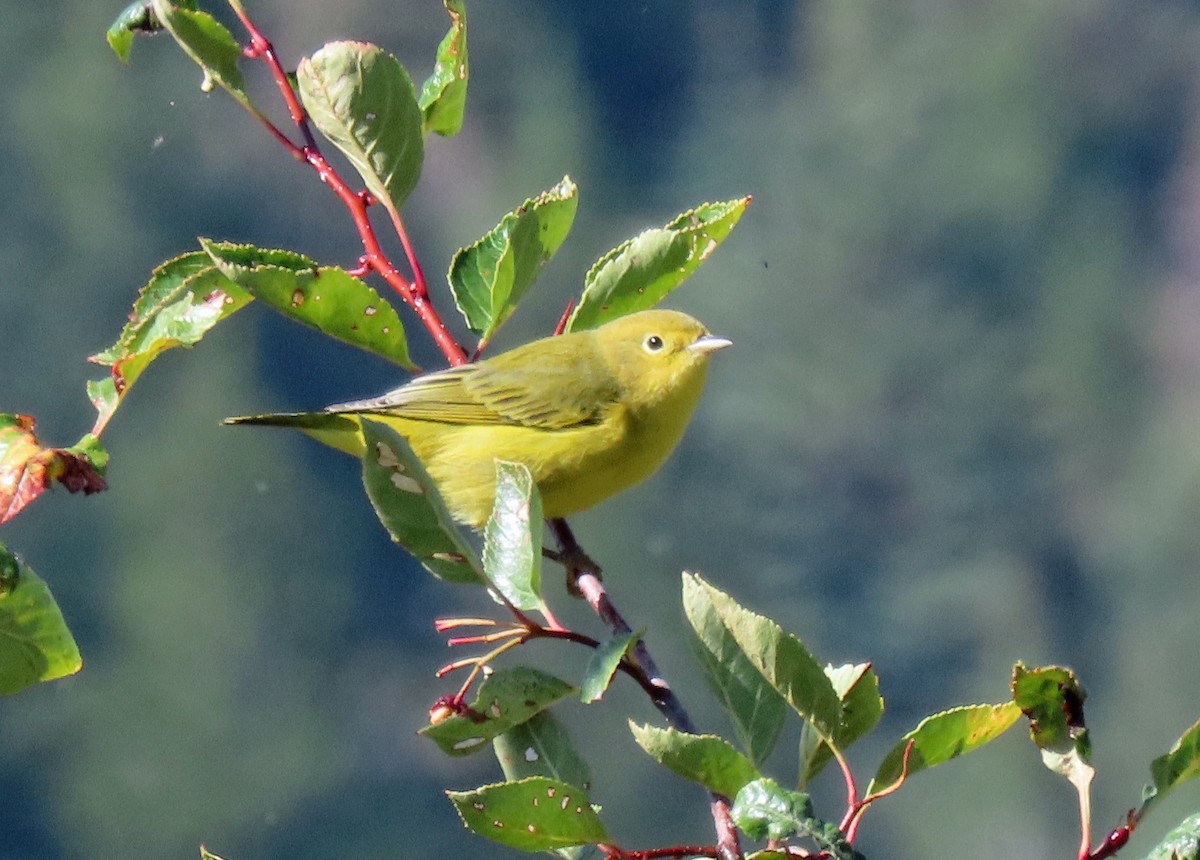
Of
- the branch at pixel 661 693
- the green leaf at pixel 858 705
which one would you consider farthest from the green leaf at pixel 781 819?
the green leaf at pixel 858 705

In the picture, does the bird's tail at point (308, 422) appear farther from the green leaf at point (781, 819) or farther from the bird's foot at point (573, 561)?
the green leaf at point (781, 819)

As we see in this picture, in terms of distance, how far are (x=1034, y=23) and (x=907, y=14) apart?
114cm

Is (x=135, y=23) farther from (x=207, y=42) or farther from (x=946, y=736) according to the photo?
(x=946, y=736)

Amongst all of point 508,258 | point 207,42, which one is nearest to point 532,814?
point 508,258

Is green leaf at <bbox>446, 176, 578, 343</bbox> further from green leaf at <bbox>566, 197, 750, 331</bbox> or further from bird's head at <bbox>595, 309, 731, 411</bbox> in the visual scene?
bird's head at <bbox>595, 309, 731, 411</bbox>

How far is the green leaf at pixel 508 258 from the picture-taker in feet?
4.88

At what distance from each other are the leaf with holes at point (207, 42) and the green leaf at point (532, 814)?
72cm

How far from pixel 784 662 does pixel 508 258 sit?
66cm

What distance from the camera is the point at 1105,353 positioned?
1084 centimetres

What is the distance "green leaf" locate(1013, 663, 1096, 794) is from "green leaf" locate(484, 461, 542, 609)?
1.06ft

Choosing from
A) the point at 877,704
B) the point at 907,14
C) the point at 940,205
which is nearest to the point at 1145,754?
the point at 940,205

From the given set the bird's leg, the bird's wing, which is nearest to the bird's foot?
the bird's leg

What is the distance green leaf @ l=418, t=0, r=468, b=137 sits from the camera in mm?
1479

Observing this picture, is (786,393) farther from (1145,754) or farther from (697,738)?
(697,738)
